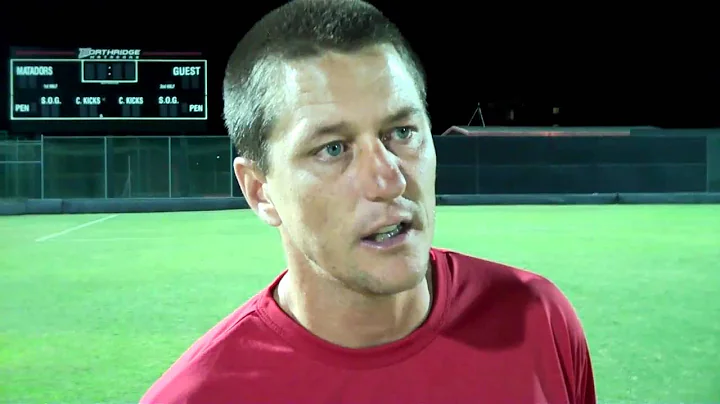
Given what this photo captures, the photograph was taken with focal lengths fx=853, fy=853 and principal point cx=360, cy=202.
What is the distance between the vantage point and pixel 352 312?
4.73 ft

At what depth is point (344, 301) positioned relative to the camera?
144 cm

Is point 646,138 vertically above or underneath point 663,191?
above

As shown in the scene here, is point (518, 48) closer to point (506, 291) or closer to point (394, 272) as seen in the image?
point (506, 291)

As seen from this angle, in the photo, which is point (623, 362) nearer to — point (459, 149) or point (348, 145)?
point (348, 145)

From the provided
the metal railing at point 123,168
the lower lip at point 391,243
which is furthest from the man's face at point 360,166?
→ the metal railing at point 123,168

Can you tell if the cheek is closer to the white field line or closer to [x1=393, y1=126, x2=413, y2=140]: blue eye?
[x1=393, y1=126, x2=413, y2=140]: blue eye

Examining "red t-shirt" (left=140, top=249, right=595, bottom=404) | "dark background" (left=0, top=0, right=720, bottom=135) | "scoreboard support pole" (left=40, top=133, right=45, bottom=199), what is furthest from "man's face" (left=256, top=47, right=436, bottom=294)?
"dark background" (left=0, top=0, right=720, bottom=135)

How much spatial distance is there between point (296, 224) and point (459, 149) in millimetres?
17055

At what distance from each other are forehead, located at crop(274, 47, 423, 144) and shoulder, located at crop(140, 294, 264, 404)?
1.18 ft

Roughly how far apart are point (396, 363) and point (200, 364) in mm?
330

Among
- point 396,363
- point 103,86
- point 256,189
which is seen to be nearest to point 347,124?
point 256,189

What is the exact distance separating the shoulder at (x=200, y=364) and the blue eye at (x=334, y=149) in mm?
329

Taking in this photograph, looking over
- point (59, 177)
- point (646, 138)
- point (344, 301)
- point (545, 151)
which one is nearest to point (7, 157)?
point (59, 177)

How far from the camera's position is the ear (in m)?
1.45
